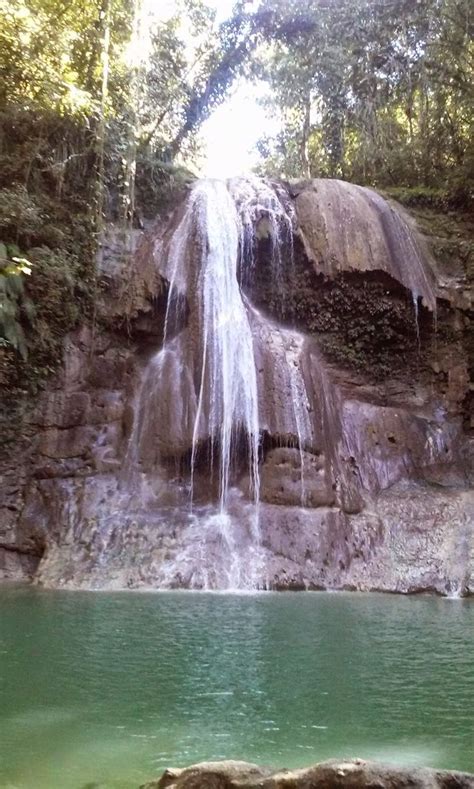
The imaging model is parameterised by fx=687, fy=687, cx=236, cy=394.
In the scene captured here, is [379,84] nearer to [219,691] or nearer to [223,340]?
[223,340]

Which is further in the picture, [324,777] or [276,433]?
[276,433]

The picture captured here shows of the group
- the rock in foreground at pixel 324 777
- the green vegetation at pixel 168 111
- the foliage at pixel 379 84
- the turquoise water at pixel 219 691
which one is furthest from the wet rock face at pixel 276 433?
the rock in foreground at pixel 324 777

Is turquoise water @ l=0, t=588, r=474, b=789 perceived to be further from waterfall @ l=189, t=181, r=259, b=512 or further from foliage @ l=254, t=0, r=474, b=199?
foliage @ l=254, t=0, r=474, b=199

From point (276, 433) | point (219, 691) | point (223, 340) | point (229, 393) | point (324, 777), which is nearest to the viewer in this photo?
point (324, 777)

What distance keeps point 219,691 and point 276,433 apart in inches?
317

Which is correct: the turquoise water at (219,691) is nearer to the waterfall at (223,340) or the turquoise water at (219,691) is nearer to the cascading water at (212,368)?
the cascading water at (212,368)

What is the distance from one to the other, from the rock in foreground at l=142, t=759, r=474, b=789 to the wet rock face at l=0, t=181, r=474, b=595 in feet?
25.7

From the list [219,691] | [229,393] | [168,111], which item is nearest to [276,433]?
[229,393]

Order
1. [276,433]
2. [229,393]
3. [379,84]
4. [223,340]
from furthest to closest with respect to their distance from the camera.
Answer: [379,84] < [223,340] < [229,393] < [276,433]

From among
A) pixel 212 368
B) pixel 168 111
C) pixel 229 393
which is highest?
pixel 168 111

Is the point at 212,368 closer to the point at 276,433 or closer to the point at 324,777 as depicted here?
the point at 276,433

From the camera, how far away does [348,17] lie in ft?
65.1

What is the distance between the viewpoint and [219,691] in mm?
3996

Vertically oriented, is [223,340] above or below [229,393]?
above
